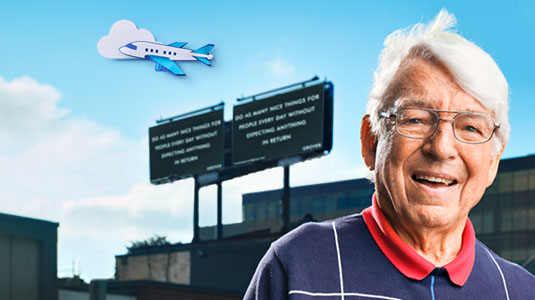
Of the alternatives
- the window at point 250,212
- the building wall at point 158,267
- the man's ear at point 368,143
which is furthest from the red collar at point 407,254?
the window at point 250,212

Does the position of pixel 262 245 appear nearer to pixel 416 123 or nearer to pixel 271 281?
pixel 271 281

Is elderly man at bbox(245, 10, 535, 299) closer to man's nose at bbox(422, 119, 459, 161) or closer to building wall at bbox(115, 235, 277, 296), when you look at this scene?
man's nose at bbox(422, 119, 459, 161)

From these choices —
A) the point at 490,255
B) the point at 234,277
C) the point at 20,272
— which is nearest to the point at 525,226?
the point at 234,277

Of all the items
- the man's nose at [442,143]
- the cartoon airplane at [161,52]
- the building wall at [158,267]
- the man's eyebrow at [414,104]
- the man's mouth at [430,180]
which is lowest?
the building wall at [158,267]

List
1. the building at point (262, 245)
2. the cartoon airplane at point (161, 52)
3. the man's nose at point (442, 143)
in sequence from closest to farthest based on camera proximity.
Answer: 1. the man's nose at point (442, 143)
2. the cartoon airplane at point (161, 52)
3. the building at point (262, 245)

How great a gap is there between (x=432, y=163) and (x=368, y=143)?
0.80ft

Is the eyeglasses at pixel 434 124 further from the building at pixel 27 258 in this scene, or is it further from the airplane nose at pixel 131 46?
the building at pixel 27 258

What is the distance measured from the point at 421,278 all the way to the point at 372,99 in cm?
52

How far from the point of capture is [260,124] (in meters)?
22.3

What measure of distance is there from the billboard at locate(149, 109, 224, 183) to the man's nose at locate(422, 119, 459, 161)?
2196 centimetres

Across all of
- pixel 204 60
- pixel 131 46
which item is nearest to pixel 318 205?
pixel 204 60

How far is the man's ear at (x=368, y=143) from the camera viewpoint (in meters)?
2.09

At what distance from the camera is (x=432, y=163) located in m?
1.93

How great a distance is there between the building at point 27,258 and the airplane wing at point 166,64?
193 inches
